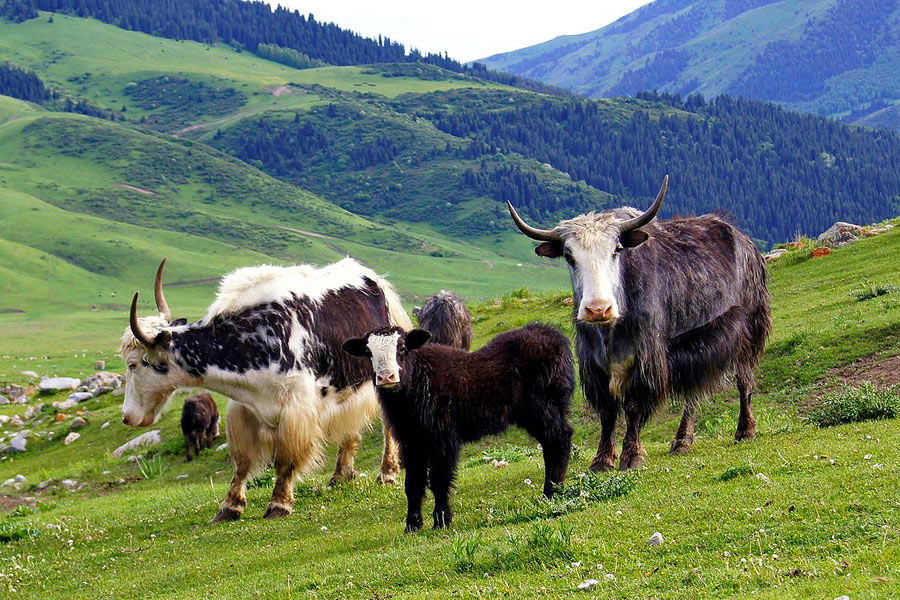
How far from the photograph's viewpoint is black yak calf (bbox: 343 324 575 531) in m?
9.02

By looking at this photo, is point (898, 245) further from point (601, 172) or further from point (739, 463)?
point (601, 172)

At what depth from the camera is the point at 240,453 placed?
11.8 m

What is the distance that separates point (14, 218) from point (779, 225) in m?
114

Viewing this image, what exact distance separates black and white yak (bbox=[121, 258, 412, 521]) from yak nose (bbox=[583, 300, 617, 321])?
3.90m

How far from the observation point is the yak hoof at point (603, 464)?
10.4m

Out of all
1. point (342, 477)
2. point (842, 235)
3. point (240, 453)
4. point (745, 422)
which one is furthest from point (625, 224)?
point (842, 235)

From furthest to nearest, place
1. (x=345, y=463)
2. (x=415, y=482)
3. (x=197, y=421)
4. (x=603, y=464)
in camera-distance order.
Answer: (x=197, y=421)
(x=345, y=463)
(x=603, y=464)
(x=415, y=482)

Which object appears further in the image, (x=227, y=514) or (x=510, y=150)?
(x=510, y=150)

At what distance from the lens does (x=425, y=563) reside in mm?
7301

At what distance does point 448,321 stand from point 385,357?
779 centimetres

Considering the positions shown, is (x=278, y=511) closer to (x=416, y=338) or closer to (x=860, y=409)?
(x=416, y=338)

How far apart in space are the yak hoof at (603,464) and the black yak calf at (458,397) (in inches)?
43.2

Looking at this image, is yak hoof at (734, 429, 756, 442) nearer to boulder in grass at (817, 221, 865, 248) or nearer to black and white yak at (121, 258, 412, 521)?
black and white yak at (121, 258, 412, 521)

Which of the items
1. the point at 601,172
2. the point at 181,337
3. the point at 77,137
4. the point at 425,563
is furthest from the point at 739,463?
the point at 601,172
